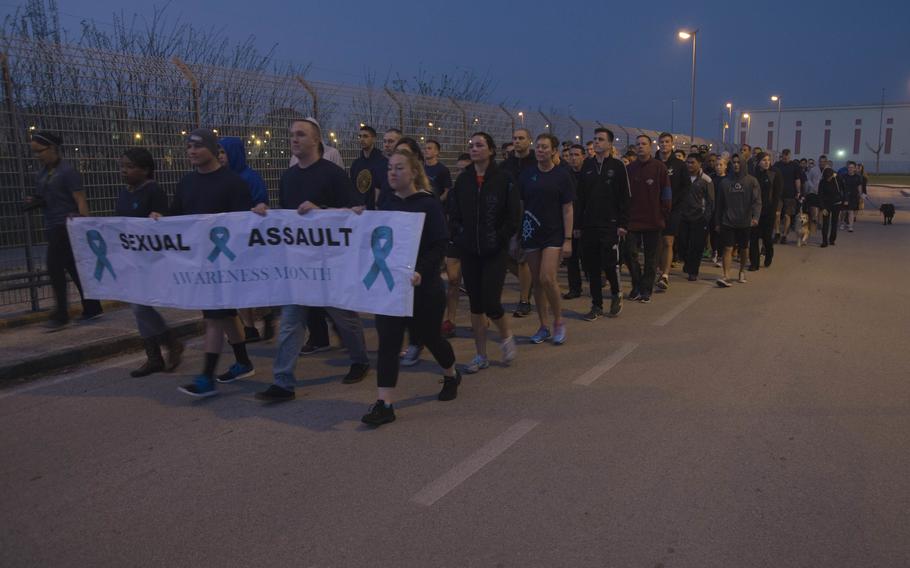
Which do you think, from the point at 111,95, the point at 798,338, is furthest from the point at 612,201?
the point at 111,95

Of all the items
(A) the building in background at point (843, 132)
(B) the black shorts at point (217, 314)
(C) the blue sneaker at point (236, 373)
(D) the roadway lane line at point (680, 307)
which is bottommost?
(D) the roadway lane line at point (680, 307)

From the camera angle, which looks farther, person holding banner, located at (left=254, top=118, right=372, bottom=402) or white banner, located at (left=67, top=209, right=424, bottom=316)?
person holding banner, located at (left=254, top=118, right=372, bottom=402)

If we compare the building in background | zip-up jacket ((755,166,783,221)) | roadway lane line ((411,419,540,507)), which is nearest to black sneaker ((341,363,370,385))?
roadway lane line ((411,419,540,507))

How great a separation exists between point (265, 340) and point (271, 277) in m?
2.13

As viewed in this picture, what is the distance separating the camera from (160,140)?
9.27m

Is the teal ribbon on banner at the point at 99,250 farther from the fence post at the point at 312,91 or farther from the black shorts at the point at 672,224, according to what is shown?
the black shorts at the point at 672,224

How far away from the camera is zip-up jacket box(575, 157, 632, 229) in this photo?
8.47 m

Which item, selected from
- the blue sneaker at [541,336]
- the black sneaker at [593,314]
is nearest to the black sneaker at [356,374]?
the blue sneaker at [541,336]

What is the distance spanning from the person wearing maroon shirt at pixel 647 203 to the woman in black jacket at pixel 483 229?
3.77 m

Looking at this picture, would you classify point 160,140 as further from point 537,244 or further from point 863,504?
point 863,504

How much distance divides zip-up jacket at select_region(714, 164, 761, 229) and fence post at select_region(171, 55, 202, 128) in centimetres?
783

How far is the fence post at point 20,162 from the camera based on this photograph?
7.73 m

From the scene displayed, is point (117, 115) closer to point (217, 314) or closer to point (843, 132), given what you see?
point (217, 314)

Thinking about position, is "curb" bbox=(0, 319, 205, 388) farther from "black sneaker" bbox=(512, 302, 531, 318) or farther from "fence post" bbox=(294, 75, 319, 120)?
"fence post" bbox=(294, 75, 319, 120)
